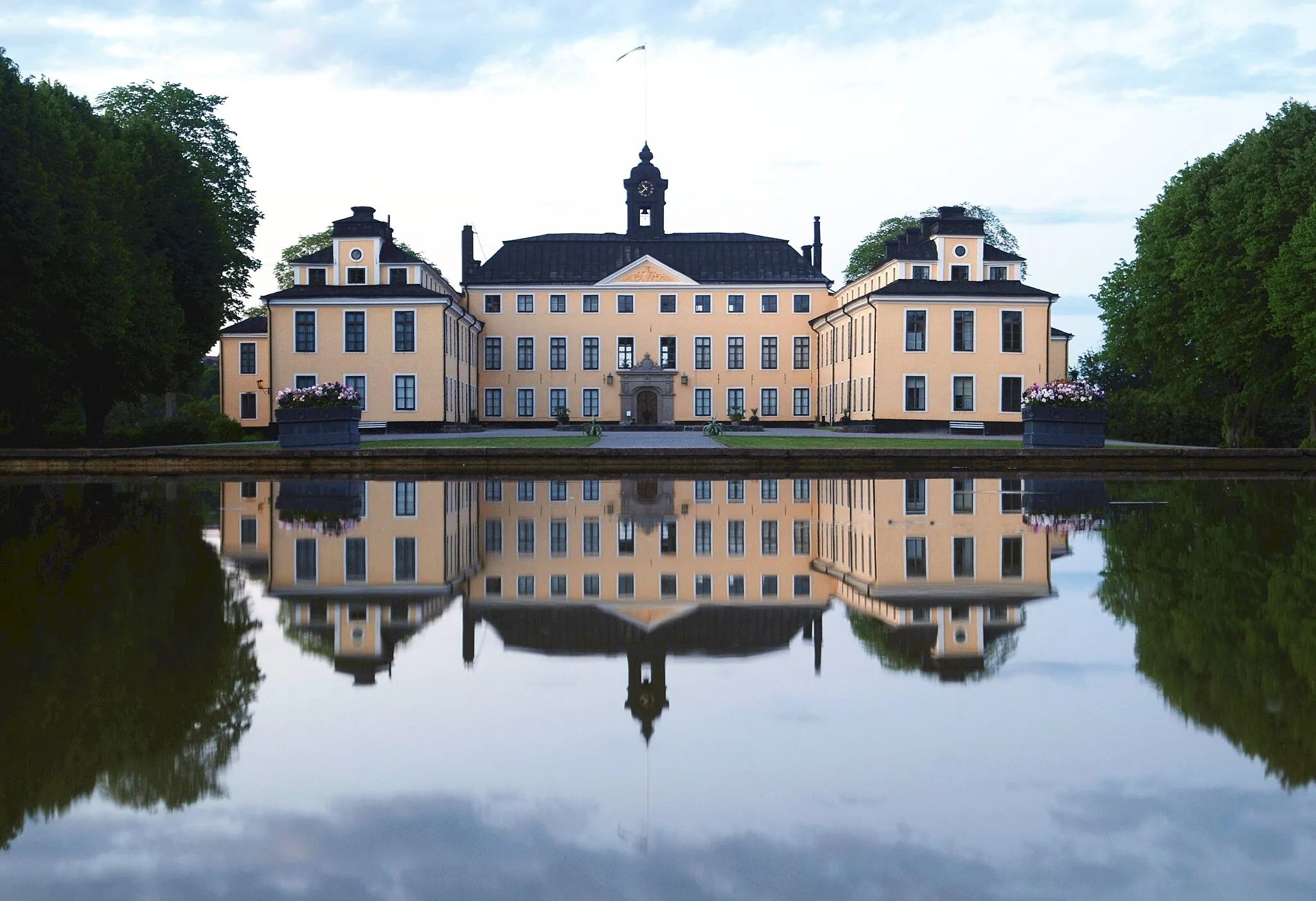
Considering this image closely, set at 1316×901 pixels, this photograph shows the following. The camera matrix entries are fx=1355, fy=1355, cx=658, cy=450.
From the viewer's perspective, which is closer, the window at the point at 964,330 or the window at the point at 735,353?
the window at the point at 964,330

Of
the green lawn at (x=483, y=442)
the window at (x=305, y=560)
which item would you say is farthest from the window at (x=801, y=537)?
the green lawn at (x=483, y=442)

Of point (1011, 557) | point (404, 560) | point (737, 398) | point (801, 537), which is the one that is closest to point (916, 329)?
point (737, 398)

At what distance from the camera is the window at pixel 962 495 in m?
15.8

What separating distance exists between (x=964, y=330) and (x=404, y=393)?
2341 cm

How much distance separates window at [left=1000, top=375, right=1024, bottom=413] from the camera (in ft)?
185

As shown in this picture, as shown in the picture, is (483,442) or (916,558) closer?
(916,558)

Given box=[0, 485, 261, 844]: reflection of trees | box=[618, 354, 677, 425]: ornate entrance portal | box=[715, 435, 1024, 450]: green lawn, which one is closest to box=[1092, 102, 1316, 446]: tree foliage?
box=[715, 435, 1024, 450]: green lawn

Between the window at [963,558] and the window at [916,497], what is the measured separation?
3374 mm

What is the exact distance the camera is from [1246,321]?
40344 millimetres

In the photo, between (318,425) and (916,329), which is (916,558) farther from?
(916,329)

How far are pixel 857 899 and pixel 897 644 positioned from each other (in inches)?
132

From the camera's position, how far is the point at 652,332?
Answer: 2749 inches

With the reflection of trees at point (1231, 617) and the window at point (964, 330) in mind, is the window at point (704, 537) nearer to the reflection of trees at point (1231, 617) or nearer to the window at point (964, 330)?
the reflection of trees at point (1231, 617)

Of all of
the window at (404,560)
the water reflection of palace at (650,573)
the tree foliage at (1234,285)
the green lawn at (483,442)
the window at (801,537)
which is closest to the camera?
the water reflection of palace at (650,573)
